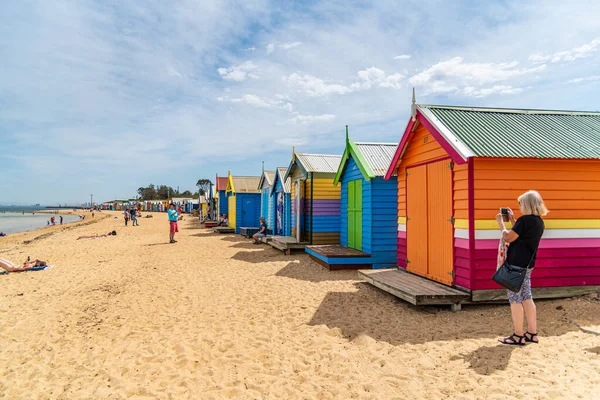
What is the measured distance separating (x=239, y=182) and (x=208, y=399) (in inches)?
837

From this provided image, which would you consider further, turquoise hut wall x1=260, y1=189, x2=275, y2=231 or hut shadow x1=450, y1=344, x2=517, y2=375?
turquoise hut wall x1=260, y1=189, x2=275, y2=231

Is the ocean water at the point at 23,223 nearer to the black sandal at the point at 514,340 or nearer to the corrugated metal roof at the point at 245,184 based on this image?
the corrugated metal roof at the point at 245,184

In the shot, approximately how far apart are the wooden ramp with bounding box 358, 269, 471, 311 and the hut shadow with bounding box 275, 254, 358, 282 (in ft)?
4.61

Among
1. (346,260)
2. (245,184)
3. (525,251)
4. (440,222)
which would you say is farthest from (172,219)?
→ (525,251)

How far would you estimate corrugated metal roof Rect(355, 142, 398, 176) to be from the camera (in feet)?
33.9

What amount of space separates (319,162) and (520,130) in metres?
8.15

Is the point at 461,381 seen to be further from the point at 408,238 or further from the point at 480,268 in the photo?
the point at 408,238

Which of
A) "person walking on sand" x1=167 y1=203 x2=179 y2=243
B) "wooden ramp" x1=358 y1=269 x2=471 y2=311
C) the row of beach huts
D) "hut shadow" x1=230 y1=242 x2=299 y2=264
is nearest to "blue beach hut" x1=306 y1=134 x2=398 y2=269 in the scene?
the row of beach huts

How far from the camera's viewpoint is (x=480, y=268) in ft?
20.0

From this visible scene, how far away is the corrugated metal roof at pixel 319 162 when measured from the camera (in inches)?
551

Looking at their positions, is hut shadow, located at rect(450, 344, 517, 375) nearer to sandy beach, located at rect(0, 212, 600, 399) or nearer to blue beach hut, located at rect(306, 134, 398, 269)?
sandy beach, located at rect(0, 212, 600, 399)

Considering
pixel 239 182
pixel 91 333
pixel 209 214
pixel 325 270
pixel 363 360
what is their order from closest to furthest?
pixel 363 360 → pixel 91 333 → pixel 325 270 → pixel 239 182 → pixel 209 214

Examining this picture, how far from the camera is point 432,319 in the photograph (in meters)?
5.84

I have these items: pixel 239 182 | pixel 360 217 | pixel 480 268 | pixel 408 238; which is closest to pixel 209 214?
pixel 239 182
